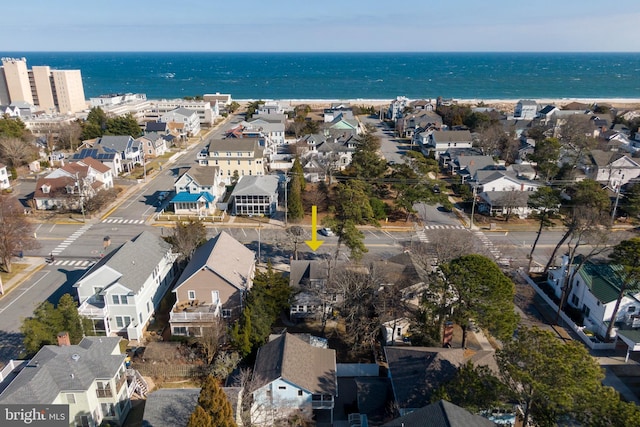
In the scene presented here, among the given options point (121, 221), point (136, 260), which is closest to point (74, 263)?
point (121, 221)

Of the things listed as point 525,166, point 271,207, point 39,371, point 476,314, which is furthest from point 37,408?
point 525,166

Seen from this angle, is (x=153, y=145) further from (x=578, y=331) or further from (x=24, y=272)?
Answer: (x=578, y=331)

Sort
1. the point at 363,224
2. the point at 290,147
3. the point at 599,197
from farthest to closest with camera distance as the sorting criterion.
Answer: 1. the point at 290,147
2. the point at 363,224
3. the point at 599,197

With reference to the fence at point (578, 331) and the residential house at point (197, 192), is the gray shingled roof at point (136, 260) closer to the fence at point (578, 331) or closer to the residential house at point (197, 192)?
the residential house at point (197, 192)

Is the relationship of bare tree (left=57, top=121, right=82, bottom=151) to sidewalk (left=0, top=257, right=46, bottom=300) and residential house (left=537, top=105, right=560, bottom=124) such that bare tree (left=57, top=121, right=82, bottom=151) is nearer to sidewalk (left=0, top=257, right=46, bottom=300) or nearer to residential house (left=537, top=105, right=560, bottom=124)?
sidewalk (left=0, top=257, right=46, bottom=300)

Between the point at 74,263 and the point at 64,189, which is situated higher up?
the point at 64,189

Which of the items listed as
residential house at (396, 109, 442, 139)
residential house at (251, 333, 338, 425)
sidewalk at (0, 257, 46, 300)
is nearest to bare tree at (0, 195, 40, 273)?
sidewalk at (0, 257, 46, 300)

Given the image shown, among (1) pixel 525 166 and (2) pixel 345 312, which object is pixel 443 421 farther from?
(1) pixel 525 166
